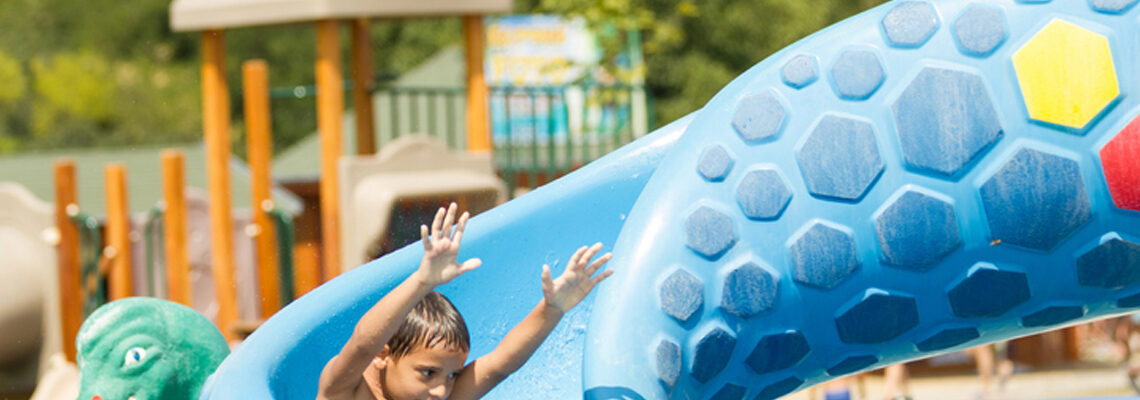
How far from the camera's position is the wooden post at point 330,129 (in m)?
6.27

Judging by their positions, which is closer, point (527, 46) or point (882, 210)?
point (882, 210)

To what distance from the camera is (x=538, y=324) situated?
2115 mm

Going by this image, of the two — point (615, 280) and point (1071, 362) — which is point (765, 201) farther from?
point (1071, 362)

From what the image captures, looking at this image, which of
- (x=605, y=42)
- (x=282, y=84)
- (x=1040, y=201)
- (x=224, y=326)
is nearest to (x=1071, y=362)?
(x=605, y=42)

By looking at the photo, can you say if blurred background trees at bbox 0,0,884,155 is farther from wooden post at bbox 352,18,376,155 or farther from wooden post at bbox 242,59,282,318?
wooden post at bbox 242,59,282,318

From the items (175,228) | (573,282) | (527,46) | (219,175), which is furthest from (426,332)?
(527,46)

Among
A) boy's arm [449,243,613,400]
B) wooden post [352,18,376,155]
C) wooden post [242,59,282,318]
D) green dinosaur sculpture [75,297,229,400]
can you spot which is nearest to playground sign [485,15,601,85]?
wooden post [352,18,376,155]

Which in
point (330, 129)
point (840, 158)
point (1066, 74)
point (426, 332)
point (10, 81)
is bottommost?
point (426, 332)

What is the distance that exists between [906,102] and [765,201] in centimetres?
27

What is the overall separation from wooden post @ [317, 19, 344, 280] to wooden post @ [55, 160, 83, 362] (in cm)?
137

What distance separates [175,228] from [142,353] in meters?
3.44

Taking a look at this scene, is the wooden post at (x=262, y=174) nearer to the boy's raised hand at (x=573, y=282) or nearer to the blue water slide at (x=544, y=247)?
the blue water slide at (x=544, y=247)

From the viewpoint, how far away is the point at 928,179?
1.96 m

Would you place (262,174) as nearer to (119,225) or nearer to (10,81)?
(119,225)
